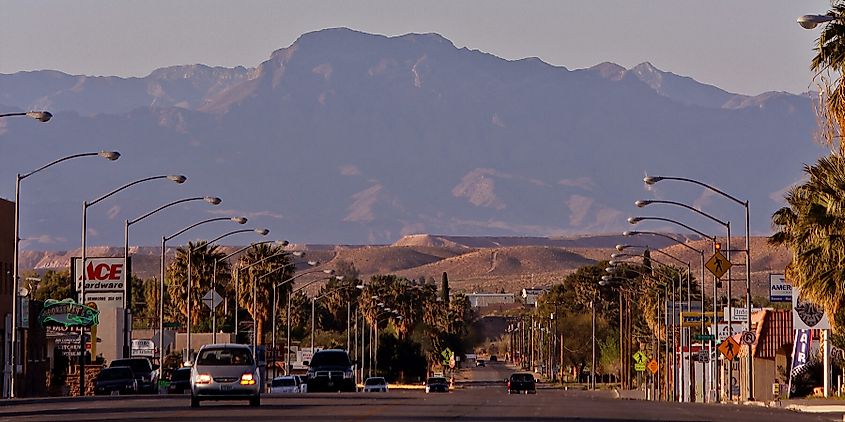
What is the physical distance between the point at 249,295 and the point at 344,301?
194 feet

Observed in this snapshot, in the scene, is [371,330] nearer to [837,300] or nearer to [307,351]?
[307,351]

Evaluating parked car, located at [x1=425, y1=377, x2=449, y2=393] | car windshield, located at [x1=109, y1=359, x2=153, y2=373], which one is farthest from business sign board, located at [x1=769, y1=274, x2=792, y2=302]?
car windshield, located at [x1=109, y1=359, x2=153, y2=373]

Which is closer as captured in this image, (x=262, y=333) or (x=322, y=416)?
(x=322, y=416)

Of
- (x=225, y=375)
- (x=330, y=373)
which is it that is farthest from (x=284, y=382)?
(x=225, y=375)

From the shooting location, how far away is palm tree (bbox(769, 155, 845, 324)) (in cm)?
5462

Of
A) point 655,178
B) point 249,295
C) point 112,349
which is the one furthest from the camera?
point 249,295

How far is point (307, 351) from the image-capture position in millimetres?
131750

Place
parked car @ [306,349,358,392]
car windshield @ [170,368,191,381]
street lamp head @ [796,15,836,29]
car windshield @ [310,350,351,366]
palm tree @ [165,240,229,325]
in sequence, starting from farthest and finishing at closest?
1. palm tree @ [165,240,229,325]
2. car windshield @ [310,350,351,366]
3. parked car @ [306,349,358,392]
4. car windshield @ [170,368,191,381]
5. street lamp head @ [796,15,836,29]

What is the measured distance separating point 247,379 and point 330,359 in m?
28.0

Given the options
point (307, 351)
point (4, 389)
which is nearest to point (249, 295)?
point (307, 351)

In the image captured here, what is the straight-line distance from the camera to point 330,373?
72.6m

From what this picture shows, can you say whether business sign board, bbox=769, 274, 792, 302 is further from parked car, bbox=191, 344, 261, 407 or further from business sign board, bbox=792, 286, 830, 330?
parked car, bbox=191, 344, 261, 407

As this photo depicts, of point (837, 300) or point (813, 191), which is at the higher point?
point (813, 191)

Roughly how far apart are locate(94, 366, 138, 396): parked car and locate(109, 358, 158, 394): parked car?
164 centimetres
